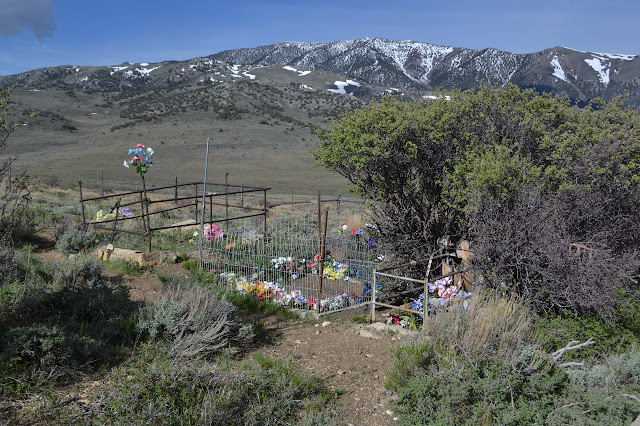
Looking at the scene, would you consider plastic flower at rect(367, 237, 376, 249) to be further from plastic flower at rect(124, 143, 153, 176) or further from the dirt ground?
plastic flower at rect(124, 143, 153, 176)

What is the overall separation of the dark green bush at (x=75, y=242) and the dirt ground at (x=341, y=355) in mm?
3088

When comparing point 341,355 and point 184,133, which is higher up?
point 184,133

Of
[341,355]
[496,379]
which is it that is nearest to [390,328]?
[341,355]

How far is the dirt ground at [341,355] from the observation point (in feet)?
16.2

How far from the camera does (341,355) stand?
634 cm

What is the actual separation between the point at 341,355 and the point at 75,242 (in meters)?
7.62

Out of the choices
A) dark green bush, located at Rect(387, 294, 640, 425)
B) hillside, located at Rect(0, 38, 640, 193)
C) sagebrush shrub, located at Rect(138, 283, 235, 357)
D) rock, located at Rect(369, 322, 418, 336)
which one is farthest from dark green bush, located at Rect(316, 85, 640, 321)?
hillside, located at Rect(0, 38, 640, 193)

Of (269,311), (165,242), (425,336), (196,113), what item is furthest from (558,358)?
(196,113)

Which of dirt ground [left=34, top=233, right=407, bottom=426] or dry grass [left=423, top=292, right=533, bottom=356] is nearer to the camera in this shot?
dirt ground [left=34, top=233, right=407, bottom=426]

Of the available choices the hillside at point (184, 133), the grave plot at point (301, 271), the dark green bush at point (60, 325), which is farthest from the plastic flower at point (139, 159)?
the hillside at point (184, 133)

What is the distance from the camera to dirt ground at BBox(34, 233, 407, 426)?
4.93 metres

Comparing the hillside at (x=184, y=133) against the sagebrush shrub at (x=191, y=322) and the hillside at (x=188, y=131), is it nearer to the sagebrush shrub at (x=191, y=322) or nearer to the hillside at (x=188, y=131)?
the hillside at (x=188, y=131)

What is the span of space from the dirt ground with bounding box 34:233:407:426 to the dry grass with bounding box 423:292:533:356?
0.82 m

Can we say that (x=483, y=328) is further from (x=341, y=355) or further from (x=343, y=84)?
(x=343, y=84)
